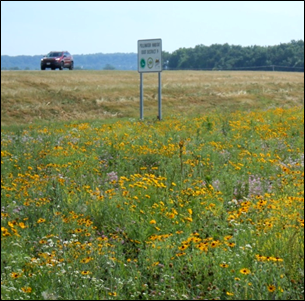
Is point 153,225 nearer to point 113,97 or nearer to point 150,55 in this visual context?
point 150,55

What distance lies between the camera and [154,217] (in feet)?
24.4

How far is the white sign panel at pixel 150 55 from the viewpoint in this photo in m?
23.7

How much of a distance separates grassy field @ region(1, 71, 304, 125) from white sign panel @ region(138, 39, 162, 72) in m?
2.91

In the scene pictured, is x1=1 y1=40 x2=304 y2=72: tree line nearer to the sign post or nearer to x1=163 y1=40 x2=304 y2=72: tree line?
x1=163 y1=40 x2=304 y2=72: tree line

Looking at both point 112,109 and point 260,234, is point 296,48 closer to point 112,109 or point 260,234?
point 112,109

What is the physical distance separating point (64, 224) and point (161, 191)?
1.69 metres

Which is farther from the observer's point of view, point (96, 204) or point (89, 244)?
point (96, 204)

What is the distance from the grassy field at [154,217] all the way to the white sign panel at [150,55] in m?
7.52

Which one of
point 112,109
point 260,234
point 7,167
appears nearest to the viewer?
point 260,234

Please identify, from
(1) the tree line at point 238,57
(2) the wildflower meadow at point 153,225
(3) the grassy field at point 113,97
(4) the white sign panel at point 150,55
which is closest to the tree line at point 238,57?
(1) the tree line at point 238,57

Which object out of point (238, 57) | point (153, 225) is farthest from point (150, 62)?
point (238, 57)

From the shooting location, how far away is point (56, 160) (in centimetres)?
1199

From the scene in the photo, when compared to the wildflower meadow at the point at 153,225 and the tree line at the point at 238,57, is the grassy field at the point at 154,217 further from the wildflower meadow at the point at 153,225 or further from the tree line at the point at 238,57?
the tree line at the point at 238,57

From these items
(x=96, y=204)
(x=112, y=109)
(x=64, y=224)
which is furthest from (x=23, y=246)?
(x=112, y=109)
